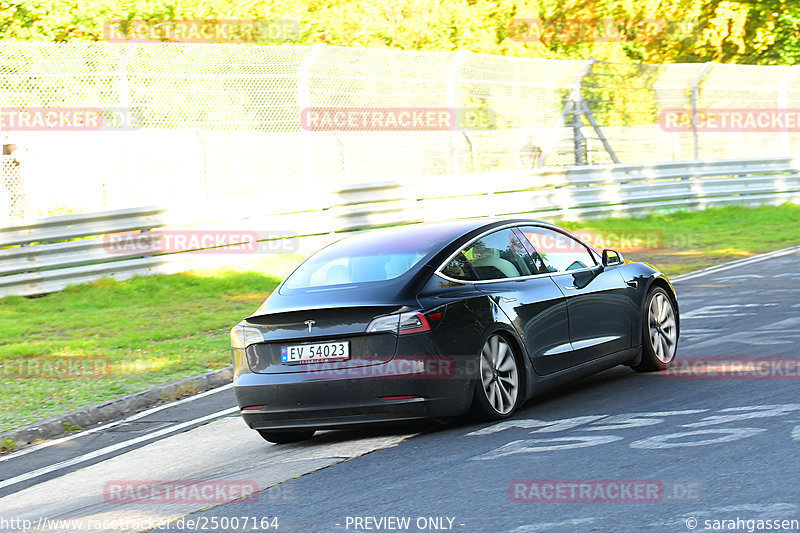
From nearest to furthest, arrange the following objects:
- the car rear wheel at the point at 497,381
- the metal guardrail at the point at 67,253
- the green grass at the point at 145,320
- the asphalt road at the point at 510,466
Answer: the asphalt road at the point at 510,466
the car rear wheel at the point at 497,381
the green grass at the point at 145,320
the metal guardrail at the point at 67,253

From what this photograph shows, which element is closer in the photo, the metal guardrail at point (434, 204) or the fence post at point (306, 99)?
the metal guardrail at point (434, 204)

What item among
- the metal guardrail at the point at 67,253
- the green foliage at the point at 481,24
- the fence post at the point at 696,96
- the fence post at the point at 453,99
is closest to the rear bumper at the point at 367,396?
the metal guardrail at the point at 67,253

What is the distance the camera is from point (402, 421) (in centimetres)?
688

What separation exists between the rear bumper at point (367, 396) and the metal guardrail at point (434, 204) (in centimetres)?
867

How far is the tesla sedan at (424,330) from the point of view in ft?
22.3

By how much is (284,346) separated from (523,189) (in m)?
13.6

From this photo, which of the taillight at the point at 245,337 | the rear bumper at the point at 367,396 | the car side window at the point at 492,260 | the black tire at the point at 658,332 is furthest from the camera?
the black tire at the point at 658,332

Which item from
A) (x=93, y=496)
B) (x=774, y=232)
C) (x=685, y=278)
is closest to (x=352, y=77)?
(x=685, y=278)

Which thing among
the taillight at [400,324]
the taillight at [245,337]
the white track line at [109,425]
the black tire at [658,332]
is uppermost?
the taillight at [400,324]

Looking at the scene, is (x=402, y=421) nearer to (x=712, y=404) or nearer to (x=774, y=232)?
(x=712, y=404)

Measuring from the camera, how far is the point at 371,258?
7523mm

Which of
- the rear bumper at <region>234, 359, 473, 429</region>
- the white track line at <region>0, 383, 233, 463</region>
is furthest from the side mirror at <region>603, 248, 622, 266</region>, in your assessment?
the white track line at <region>0, 383, 233, 463</region>

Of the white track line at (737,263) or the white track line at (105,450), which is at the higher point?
the white track line at (105,450)

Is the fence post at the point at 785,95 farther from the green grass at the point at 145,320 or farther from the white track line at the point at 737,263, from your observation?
the white track line at the point at 737,263
